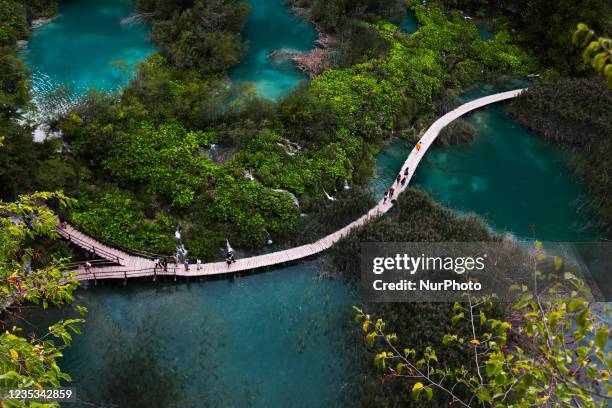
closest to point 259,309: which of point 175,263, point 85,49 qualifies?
point 175,263

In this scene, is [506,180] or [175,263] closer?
[175,263]

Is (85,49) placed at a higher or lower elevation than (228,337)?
higher

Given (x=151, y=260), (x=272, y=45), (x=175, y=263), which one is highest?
(x=272, y=45)

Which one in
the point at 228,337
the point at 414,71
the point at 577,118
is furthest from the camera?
the point at 414,71

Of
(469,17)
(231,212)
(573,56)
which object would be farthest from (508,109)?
(231,212)

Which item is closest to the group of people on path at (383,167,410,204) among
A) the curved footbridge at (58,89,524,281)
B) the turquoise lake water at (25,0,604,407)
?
the turquoise lake water at (25,0,604,407)

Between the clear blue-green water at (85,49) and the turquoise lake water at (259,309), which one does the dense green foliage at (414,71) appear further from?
the clear blue-green water at (85,49)

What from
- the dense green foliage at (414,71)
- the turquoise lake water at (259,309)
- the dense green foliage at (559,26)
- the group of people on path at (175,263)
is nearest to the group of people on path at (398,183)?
the turquoise lake water at (259,309)

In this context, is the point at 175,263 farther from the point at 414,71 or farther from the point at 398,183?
the point at 414,71

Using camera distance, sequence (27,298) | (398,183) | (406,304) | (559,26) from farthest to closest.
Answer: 1. (559,26)
2. (398,183)
3. (406,304)
4. (27,298)
